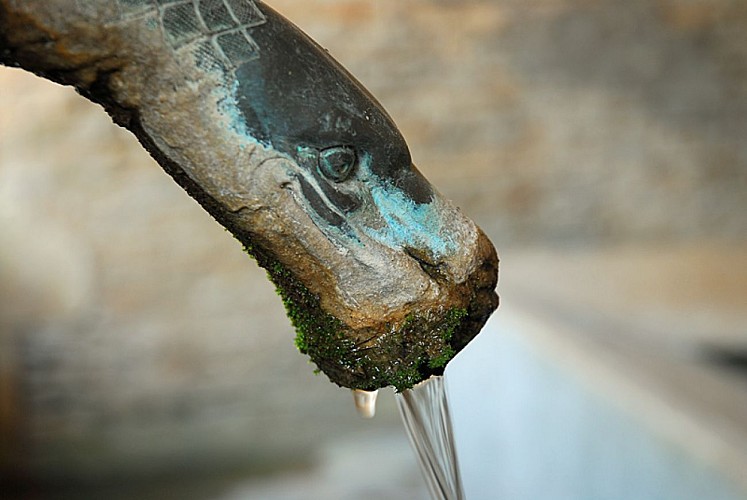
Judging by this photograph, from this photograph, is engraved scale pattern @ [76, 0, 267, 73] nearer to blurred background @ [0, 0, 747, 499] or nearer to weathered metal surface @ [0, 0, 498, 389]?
weathered metal surface @ [0, 0, 498, 389]

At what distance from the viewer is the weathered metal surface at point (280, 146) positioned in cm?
43

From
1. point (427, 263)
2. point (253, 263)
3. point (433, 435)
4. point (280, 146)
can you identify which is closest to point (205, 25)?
point (280, 146)

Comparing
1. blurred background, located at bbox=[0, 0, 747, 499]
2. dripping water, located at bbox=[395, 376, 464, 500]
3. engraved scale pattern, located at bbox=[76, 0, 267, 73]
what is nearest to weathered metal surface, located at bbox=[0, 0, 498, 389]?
engraved scale pattern, located at bbox=[76, 0, 267, 73]

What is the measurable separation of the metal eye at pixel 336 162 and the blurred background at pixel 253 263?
1895 mm

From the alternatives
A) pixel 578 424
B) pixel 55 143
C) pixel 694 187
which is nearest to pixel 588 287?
pixel 578 424

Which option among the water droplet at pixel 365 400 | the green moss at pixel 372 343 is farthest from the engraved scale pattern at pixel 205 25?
the water droplet at pixel 365 400

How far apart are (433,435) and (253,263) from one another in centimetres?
212

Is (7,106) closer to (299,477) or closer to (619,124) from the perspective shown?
(299,477)

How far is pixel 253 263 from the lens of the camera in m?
2.88

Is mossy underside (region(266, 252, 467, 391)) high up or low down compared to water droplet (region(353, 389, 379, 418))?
down

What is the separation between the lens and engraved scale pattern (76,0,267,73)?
43 centimetres

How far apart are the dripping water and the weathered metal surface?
250 mm

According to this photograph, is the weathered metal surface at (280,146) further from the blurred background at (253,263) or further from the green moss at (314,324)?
the blurred background at (253,263)

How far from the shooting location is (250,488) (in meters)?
2.71
